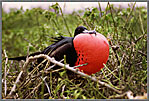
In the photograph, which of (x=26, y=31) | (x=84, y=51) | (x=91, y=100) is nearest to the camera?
(x=91, y=100)

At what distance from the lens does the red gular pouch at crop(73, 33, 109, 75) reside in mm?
1503

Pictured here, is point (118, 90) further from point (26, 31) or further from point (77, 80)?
point (26, 31)

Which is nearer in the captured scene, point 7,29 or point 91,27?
point 91,27

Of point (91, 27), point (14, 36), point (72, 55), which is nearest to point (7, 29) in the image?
point (14, 36)

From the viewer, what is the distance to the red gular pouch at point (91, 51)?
1.50 m

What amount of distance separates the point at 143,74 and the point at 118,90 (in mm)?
256

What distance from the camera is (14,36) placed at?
3.86m

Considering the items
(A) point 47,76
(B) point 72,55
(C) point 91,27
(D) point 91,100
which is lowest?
(D) point 91,100

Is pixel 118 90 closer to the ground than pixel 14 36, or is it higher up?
closer to the ground

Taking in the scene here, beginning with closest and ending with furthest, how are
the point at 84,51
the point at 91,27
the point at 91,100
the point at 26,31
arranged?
1. the point at 91,100
2. the point at 84,51
3. the point at 91,27
4. the point at 26,31

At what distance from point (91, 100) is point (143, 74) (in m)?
0.39

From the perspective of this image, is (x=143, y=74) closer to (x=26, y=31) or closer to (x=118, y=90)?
(x=118, y=90)

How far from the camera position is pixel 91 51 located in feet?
4.92

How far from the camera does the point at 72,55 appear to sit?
1.57 m
